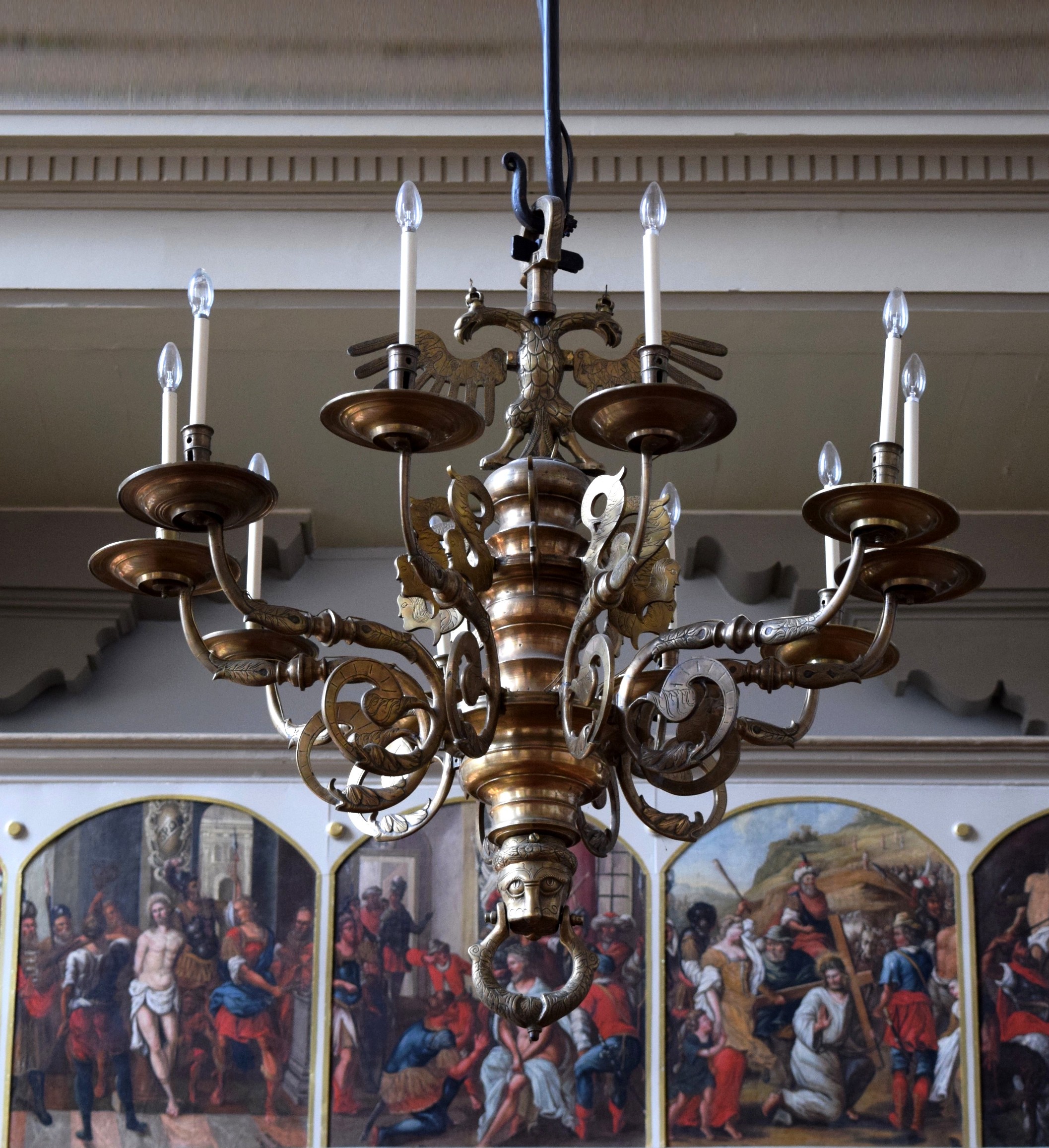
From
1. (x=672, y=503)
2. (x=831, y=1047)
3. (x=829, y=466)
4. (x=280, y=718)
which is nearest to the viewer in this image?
(x=829, y=466)

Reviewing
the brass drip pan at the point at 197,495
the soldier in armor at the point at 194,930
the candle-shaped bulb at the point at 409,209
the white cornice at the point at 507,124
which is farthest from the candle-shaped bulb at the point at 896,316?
the soldier in armor at the point at 194,930

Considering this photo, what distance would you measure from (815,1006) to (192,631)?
12.0 feet

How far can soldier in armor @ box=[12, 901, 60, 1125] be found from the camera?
6.05 m

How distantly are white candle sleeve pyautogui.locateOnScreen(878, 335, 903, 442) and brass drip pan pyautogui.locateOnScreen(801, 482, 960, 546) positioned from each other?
0.16m

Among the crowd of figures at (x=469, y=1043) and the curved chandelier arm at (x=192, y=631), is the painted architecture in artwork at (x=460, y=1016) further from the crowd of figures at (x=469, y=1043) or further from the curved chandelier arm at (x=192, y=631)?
the curved chandelier arm at (x=192, y=631)

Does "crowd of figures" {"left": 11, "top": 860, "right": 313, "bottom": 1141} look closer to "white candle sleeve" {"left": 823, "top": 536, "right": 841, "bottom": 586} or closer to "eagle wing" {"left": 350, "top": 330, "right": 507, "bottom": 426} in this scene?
"white candle sleeve" {"left": 823, "top": 536, "right": 841, "bottom": 586}

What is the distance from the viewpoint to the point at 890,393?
298 cm

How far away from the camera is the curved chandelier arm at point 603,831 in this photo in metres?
3.18

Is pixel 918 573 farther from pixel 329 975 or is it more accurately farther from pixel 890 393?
pixel 329 975

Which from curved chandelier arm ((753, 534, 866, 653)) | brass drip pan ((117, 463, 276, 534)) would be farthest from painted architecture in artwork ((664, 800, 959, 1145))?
brass drip pan ((117, 463, 276, 534))

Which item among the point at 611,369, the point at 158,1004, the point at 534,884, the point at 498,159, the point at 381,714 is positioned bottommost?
the point at 158,1004

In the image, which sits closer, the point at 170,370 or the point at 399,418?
the point at 399,418

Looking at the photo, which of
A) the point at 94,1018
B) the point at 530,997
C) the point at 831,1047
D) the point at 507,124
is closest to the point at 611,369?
the point at 530,997

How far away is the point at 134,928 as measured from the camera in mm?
6246
